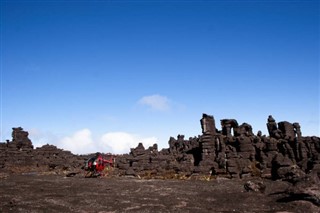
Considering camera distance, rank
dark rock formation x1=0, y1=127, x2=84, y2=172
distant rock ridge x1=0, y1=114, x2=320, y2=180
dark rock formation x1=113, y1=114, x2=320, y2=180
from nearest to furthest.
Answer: distant rock ridge x1=0, y1=114, x2=320, y2=180 < dark rock formation x1=113, y1=114, x2=320, y2=180 < dark rock formation x1=0, y1=127, x2=84, y2=172

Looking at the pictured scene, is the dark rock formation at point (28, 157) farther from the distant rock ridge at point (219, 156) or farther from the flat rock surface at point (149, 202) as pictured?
the flat rock surface at point (149, 202)

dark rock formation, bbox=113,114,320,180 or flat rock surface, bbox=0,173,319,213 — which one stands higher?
dark rock formation, bbox=113,114,320,180

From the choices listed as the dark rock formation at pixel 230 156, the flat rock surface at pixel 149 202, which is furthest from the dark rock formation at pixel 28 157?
the flat rock surface at pixel 149 202

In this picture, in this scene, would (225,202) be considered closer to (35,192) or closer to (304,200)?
(304,200)

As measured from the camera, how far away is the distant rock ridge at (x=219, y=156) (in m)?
39.7

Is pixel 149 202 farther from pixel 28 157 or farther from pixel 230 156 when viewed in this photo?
pixel 28 157

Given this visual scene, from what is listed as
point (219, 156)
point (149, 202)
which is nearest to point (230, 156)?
point (219, 156)

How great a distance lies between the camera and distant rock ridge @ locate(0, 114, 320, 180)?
39656 millimetres

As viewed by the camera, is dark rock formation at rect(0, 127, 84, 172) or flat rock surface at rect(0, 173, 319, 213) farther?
dark rock formation at rect(0, 127, 84, 172)

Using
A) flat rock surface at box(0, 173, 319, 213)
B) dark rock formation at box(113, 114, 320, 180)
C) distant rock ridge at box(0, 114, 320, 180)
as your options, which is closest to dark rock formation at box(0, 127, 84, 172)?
distant rock ridge at box(0, 114, 320, 180)

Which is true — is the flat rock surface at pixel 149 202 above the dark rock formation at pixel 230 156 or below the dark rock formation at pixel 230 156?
below

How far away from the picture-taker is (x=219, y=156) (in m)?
45.2

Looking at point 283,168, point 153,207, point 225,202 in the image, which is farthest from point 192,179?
point 153,207

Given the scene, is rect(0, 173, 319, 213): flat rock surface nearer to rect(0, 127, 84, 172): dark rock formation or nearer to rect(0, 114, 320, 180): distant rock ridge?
rect(0, 114, 320, 180): distant rock ridge
